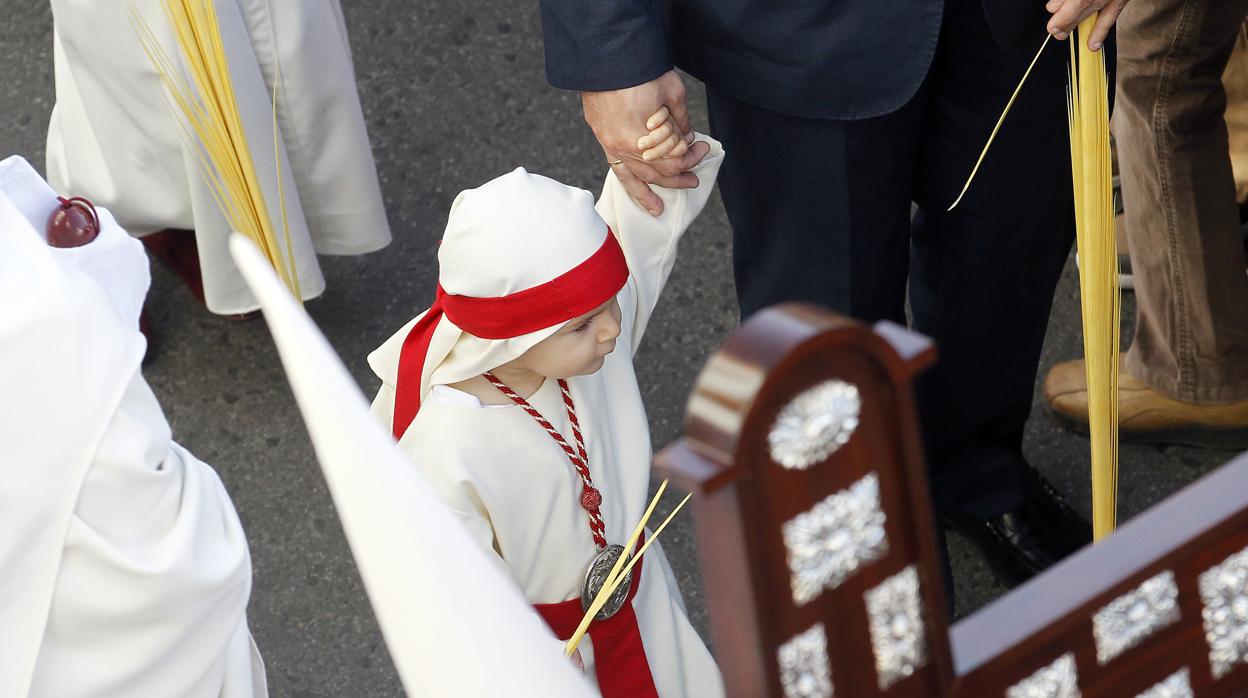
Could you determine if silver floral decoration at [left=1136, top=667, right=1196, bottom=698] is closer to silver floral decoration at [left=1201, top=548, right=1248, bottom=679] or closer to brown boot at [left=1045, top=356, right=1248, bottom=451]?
silver floral decoration at [left=1201, top=548, right=1248, bottom=679]

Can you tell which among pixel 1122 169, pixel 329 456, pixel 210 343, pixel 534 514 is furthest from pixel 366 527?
pixel 210 343

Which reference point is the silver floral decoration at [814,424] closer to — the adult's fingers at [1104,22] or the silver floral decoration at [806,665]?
the silver floral decoration at [806,665]

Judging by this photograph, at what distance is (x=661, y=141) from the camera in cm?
139

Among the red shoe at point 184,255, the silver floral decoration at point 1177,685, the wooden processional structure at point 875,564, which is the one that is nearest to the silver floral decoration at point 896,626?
the wooden processional structure at point 875,564

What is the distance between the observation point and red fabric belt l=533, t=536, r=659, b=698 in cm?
145

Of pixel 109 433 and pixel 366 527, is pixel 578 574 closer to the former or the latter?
pixel 109 433

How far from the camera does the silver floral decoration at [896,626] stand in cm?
52

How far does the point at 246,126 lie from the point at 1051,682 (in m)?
1.77

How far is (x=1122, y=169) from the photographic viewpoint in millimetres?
2016

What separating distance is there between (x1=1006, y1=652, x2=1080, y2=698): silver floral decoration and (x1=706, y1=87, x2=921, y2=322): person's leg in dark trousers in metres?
1.03

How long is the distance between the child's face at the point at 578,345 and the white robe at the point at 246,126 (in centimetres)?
96

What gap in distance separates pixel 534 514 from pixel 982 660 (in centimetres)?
87

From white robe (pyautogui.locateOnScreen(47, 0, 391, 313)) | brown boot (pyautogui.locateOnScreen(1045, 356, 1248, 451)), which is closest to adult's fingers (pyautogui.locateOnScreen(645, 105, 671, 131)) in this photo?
white robe (pyautogui.locateOnScreen(47, 0, 391, 313))

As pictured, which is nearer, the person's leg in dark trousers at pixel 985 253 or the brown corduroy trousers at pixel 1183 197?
the person's leg in dark trousers at pixel 985 253
